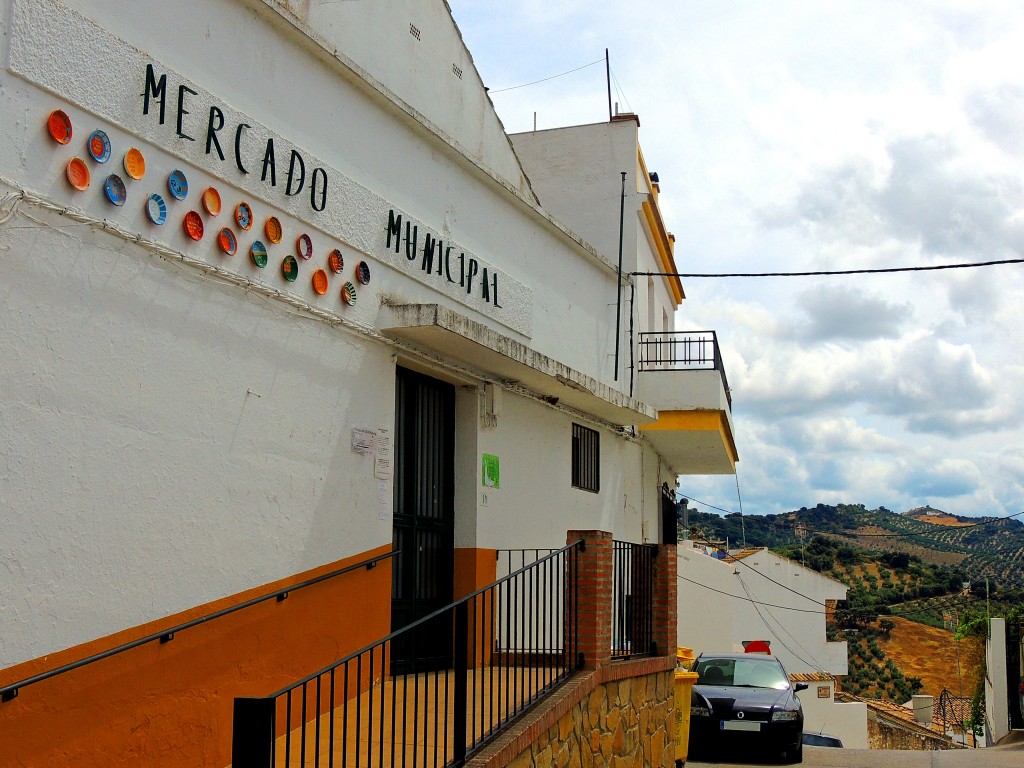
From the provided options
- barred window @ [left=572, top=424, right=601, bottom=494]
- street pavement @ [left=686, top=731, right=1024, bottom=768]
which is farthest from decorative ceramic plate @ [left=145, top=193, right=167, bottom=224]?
street pavement @ [left=686, top=731, right=1024, bottom=768]

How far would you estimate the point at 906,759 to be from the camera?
48.6 ft

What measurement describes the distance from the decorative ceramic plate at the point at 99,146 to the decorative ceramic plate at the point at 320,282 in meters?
2.21

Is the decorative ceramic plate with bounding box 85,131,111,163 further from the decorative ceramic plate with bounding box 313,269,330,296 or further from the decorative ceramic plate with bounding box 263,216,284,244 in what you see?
the decorative ceramic plate with bounding box 313,269,330,296

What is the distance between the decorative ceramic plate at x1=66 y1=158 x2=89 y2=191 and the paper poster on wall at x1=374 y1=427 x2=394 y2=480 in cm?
361

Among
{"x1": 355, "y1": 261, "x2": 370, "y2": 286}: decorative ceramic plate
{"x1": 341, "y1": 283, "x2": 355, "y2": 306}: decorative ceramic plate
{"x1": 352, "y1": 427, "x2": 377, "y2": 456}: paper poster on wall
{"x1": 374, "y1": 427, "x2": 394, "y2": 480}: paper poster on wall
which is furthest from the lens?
{"x1": 374, "y1": 427, "x2": 394, "y2": 480}: paper poster on wall

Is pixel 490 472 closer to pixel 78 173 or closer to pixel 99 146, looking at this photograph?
pixel 99 146

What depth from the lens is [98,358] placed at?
6418 millimetres

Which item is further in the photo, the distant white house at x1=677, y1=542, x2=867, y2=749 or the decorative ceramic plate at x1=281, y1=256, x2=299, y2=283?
the distant white house at x1=677, y1=542, x2=867, y2=749

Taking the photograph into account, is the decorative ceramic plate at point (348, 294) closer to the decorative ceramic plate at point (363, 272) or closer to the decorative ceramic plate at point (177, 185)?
the decorative ceramic plate at point (363, 272)

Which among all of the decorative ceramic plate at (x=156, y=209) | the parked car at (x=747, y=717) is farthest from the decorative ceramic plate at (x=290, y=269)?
the parked car at (x=747, y=717)

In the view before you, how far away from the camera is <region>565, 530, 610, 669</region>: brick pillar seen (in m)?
9.40

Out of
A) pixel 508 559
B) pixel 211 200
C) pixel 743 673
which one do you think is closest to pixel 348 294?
pixel 211 200

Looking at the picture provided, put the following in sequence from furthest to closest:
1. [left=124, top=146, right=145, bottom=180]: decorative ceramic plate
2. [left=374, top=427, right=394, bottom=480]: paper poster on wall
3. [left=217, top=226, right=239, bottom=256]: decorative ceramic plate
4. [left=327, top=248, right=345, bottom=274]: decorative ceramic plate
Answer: [left=374, top=427, right=394, bottom=480]: paper poster on wall → [left=327, top=248, right=345, bottom=274]: decorative ceramic plate → [left=217, top=226, right=239, bottom=256]: decorative ceramic plate → [left=124, top=146, right=145, bottom=180]: decorative ceramic plate

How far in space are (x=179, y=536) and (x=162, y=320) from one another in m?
1.31
